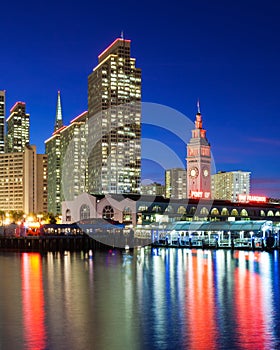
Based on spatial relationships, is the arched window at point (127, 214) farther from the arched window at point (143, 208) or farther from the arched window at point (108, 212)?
the arched window at point (108, 212)

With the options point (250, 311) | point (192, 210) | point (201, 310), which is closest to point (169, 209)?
point (192, 210)

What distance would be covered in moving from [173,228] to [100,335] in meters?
102

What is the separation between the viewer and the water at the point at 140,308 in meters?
30.7

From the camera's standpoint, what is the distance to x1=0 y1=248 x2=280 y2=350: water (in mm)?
30688

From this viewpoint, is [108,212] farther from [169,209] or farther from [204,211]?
[204,211]

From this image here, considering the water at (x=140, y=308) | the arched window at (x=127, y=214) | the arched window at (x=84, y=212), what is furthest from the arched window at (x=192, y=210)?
the water at (x=140, y=308)

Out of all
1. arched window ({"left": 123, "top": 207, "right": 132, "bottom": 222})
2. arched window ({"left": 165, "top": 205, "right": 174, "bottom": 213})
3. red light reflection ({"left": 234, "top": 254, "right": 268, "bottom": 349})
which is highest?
arched window ({"left": 165, "top": 205, "right": 174, "bottom": 213})

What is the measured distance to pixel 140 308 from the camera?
4053 cm

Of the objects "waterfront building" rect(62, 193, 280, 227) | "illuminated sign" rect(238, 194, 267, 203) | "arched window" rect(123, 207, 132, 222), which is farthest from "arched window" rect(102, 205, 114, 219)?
"illuminated sign" rect(238, 194, 267, 203)

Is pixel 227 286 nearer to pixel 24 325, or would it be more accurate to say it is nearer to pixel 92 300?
pixel 92 300

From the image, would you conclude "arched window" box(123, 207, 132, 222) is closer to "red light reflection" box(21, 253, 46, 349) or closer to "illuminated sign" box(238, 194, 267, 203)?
"illuminated sign" box(238, 194, 267, 203)

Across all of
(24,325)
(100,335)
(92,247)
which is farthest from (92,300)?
(92,247)

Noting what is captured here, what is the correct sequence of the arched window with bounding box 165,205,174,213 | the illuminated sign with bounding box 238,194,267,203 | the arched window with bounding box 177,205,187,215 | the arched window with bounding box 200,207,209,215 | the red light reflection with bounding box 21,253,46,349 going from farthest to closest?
the illuminated sign with bounding box 238,194,267,203 → the arched window with bounding box 200,207,209,215 → the arched window with bounding box 177,205,187,215 → the arched window with bounding box 165,205,174,213 → the red light reflection with bounding box 21,253,46,349

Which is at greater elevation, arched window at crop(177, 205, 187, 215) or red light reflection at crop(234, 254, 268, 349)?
arched window at crop(177, 205, 187, 215)
